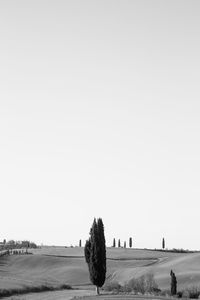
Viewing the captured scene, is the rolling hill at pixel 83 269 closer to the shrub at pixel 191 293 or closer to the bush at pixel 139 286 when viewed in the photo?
the bush at pixel 139 286

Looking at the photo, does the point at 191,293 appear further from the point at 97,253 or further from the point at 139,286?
the point at 97,253

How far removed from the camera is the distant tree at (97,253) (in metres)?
74.1

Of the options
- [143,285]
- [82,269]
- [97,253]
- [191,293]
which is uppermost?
[97,253]

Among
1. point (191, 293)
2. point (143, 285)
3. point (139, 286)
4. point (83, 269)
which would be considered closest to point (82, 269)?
point (83, 269)

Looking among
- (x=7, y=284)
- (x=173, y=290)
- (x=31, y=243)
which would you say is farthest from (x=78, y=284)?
(x=31, y=243)

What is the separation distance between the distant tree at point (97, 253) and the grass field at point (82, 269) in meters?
9.83

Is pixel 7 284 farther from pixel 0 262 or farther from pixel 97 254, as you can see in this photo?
pixel 0 262

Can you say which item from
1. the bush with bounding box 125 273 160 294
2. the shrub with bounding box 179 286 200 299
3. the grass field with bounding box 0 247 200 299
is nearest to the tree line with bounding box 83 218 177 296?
the shrub with bounding box 179 286 200 299

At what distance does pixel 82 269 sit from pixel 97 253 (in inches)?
1263

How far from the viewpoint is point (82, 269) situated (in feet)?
348

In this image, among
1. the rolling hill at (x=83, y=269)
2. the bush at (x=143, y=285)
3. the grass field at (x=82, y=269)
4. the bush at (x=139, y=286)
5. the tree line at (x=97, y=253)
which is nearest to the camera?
the bush at (x=143, y=285)

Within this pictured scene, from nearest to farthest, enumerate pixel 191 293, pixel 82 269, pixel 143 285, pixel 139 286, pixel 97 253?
pixel 191 293 < pixel 97 253 < pixel 139 286 < pixel 143 285 < pixel 82 269

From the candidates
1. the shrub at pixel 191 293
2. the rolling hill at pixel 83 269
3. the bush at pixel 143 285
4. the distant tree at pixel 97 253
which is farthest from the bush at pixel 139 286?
the distant tree at pixel 97 253

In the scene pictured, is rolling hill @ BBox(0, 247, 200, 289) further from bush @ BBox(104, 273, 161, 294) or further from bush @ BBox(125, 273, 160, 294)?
bush @ BBox(104, 273, 161, 294)
